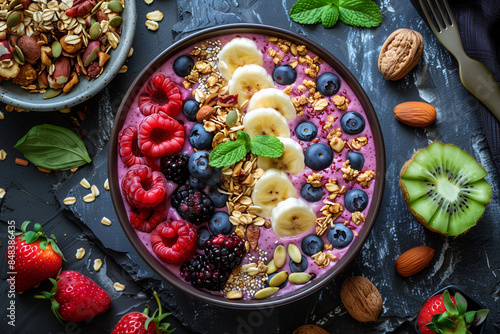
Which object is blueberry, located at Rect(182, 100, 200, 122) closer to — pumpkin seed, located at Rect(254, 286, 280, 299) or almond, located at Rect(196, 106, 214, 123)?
almond, located at Rect(196, 106, 214, 123)

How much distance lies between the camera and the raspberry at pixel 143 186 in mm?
2139

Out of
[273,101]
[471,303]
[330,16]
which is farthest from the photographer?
[330,16]

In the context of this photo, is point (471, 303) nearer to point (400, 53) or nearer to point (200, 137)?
point (400, 53)

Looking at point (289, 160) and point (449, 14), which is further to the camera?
point (449, 14)

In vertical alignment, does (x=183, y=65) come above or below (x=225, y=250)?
above

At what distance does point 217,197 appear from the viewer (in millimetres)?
2238

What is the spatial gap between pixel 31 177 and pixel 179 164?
973mm

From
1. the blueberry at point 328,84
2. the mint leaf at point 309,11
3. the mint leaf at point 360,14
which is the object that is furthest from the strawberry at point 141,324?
the mint leaf at point 360,14

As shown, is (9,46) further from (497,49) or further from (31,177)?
(497,49)

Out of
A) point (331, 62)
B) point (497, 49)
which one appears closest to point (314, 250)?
point (331, 62)

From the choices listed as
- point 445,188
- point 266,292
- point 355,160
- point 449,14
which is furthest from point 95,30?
point 445,188

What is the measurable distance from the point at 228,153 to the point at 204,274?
1.82 feet

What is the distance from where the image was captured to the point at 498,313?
2455mm

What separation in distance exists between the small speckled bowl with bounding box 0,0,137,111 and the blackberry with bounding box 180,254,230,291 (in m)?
0.98
